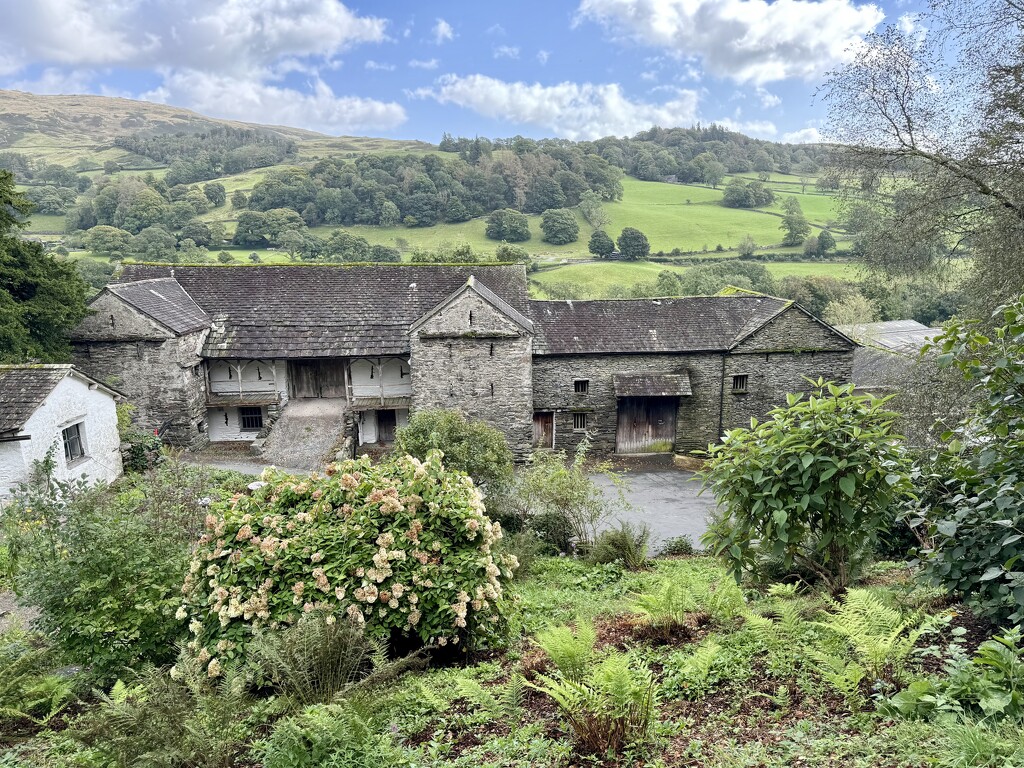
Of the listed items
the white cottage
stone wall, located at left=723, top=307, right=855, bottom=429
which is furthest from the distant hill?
stone wall, located at left=723, top=307, right=855, bottom=429

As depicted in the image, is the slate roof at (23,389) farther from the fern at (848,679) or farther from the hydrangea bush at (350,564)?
the fern at (848,679)

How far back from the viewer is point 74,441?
17.8 m

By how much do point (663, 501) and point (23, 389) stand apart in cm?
1865

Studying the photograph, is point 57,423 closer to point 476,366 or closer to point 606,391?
point 476,366

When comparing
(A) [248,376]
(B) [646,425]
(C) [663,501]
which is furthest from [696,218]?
(A) [248,376]

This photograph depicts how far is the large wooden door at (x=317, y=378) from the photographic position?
25.3 m

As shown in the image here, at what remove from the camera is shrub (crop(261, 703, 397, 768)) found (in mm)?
4406

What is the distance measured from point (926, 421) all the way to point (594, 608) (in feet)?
28.6

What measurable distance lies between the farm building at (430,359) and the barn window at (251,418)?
6 cm

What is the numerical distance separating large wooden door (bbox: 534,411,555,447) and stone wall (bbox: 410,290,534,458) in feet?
5.14

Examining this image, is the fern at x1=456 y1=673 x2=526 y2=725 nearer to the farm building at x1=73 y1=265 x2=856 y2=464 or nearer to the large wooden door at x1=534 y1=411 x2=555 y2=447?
the farm building at x1=73 y1=265 x2=856 y2=464

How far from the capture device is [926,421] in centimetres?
1288

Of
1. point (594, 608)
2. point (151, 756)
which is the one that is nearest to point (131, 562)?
point (151, 756)

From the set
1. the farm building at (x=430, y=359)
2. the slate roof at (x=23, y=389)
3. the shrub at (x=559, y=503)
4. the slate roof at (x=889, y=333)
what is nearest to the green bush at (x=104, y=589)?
the shrub at (x=559, y=503)
